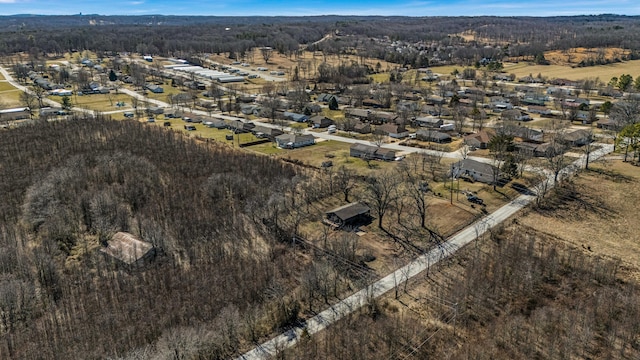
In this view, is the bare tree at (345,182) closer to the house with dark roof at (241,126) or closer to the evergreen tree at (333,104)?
the house with dark roof at (241,126)

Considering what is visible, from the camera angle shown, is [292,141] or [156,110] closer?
[292,141]

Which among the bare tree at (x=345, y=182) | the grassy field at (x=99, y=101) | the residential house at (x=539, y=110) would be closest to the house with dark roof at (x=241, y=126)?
the bare tree at (x=345, y=182)

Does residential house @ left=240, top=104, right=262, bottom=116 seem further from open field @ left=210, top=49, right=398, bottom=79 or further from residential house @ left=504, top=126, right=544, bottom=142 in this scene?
open field @ left=210, top=49, right=398, bottom=79

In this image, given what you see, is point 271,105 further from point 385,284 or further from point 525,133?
point 385,284

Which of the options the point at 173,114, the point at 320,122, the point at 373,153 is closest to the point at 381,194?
the point at 373,153

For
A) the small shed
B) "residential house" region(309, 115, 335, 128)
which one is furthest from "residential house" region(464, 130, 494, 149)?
the small shed

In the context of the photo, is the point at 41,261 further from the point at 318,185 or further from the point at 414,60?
the point at 414,60
